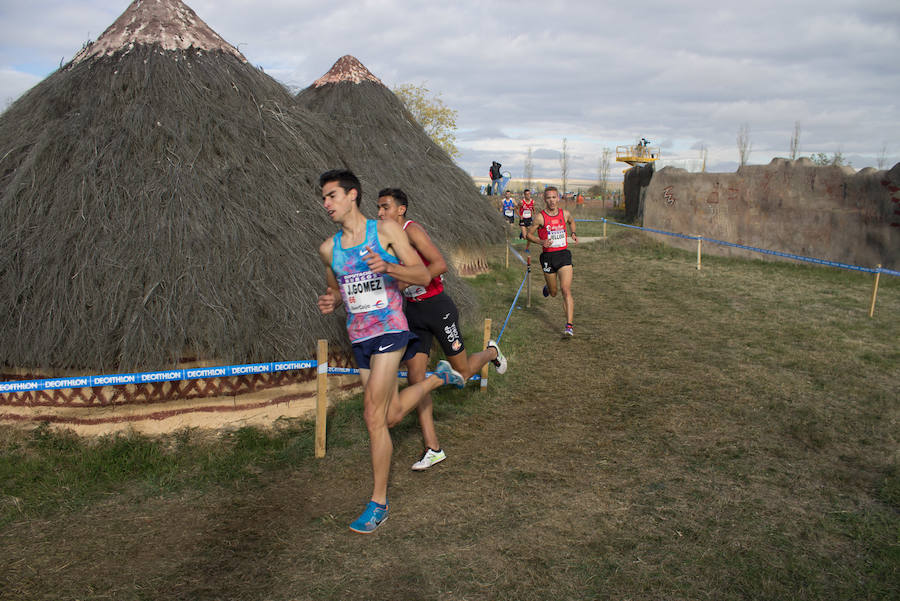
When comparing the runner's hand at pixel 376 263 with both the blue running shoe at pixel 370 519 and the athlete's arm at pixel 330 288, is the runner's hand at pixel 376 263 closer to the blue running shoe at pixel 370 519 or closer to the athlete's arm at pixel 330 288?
the athlete's arm at pixel 330 288

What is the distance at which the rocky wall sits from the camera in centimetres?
1270

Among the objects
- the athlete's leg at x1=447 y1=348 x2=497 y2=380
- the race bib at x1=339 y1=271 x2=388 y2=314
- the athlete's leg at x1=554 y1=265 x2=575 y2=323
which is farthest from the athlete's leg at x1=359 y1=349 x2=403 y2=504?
the athlete's leg at x1=554 y1=265 x2=575 y2=323

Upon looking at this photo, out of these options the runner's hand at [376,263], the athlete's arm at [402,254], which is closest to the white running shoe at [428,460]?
the athlete's arm at [402,254]

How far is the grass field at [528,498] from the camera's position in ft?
9.98

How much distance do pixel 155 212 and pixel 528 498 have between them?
376 centimetres

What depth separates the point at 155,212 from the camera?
16.3 ft

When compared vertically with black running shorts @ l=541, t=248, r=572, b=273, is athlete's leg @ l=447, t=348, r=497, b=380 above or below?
below

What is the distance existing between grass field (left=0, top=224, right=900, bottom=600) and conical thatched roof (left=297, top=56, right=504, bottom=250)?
5019 mm

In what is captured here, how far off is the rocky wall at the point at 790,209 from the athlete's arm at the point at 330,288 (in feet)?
43.1

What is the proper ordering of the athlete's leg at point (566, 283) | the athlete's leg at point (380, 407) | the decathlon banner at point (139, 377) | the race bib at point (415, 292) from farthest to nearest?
the athlete's leg at point (566, 283)
the race bib at point (415, 292)
the decathlon banner at point (139, 377)
the athlete's leg at point (380, 407)

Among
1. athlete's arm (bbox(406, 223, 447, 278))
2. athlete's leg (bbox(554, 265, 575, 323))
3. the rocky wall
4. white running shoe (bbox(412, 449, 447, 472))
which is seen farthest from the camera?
the rocky wall

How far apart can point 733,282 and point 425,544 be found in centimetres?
1045

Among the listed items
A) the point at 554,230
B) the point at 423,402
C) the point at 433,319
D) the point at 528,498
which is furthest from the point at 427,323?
the point at 554,230

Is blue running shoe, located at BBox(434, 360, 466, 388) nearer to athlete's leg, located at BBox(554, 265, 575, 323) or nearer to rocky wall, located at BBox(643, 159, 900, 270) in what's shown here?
athlete's leg, located at BBox(554, 265, 575, 323)
